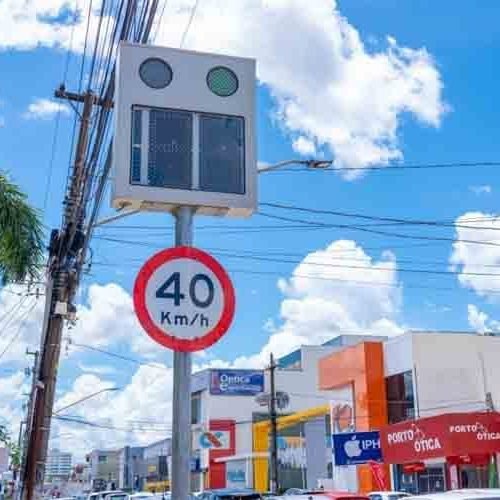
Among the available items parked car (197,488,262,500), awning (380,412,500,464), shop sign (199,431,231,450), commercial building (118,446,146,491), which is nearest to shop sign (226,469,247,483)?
shop sign (199,431,231,450)

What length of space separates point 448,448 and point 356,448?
4.70m

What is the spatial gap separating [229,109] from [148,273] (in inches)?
36.6

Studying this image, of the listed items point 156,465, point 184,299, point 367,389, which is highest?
point 156,465

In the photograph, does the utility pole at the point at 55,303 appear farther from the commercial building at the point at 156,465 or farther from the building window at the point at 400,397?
the commercial building at the point at 156,465

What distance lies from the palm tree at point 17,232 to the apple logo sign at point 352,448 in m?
22.1

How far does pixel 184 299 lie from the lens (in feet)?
13.3

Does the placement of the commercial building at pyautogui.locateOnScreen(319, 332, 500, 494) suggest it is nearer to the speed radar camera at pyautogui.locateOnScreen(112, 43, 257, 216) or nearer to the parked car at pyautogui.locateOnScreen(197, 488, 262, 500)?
the parked car at pyautogui.locateOnScreen(197, 488, 262, 500)

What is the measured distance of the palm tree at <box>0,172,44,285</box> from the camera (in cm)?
1093

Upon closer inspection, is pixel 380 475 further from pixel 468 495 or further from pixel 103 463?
pixel 103 463

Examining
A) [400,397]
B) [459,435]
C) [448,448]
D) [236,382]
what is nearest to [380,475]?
[400,397]

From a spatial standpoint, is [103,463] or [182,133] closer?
[182,133]

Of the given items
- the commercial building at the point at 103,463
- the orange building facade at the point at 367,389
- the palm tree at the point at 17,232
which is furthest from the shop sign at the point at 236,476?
the commercial building at the point at 103,463

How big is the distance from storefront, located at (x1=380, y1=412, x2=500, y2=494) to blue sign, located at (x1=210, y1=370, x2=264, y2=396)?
35792 millimetres

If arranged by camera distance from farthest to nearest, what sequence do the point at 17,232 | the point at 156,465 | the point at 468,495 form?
the point at 156,465
the point at 17,232
the point at 468,495
